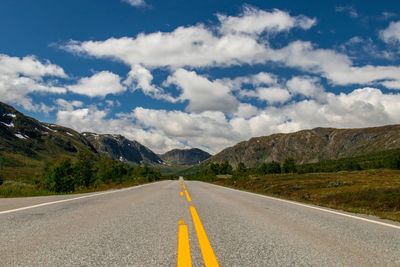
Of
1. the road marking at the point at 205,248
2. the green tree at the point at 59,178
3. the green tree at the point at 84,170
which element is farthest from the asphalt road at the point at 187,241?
the green tree at the point at 84,170

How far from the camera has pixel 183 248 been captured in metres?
6.73

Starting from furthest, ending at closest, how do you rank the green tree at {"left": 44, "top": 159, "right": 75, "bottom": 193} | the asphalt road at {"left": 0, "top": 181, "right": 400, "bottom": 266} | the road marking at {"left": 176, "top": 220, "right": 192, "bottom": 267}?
the green tree at {"left": 44, "top": 159, "right": 75, "bottom": 193} < the asphalt road at {"left": 0, "top": 181, "right": 400, "bottom": 266} < the road marking at {"left": 176, "top": 220, "right": 192, "bottom": 267}

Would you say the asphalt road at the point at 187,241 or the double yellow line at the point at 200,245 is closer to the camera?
the double yellow line at the point at 200,245

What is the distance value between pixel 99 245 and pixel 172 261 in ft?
5.77

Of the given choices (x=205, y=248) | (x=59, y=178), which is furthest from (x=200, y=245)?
(x=59, y=178)

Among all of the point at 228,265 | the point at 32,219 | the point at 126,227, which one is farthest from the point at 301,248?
the point at 32,219

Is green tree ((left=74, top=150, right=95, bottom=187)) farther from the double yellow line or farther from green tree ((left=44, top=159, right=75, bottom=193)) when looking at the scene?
the double yellow line

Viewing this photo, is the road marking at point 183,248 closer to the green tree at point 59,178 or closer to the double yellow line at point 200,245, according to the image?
the double yellow line at point 200,245

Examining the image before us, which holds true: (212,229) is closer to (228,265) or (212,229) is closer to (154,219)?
(154,219)

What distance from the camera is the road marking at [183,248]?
5.65 m

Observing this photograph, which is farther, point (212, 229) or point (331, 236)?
point (212, 229)

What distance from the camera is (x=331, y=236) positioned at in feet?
27.8

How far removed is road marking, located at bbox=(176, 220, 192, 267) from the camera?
5.65 meters

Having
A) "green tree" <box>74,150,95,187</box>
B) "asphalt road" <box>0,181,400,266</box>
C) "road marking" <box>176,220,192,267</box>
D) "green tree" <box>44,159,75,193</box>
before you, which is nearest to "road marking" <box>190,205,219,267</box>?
"asphalt road" <box>0,181,400,266</box>
